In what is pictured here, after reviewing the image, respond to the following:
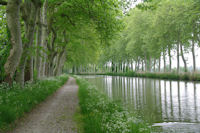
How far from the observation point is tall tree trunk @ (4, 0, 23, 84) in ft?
24.2

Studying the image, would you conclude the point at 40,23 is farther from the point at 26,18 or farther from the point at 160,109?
the point at 160,109

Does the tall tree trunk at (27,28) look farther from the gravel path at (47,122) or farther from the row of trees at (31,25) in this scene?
the gravel path at (47,122)

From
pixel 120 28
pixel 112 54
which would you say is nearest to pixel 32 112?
pixel 120 28

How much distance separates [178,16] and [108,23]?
2150 centimetres

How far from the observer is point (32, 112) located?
7.52m

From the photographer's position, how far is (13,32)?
7691 millimetres

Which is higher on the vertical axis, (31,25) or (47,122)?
(31,25)

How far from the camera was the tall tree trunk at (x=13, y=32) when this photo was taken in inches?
291

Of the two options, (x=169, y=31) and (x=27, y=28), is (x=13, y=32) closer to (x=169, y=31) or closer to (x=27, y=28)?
(x=27, y=28)

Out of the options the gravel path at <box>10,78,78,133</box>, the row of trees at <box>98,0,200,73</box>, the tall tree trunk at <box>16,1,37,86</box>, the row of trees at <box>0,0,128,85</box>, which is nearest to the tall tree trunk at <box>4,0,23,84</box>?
the row of trees at <box>0,0,128,85</box>

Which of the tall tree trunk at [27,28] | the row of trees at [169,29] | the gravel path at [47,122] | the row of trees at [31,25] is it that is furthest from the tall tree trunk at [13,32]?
the row of trees at [169,29]

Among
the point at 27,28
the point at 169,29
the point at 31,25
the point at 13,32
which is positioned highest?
the point at 169,29

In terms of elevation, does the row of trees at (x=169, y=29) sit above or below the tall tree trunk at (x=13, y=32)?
above

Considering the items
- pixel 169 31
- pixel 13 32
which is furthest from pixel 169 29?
pixel 13 32
